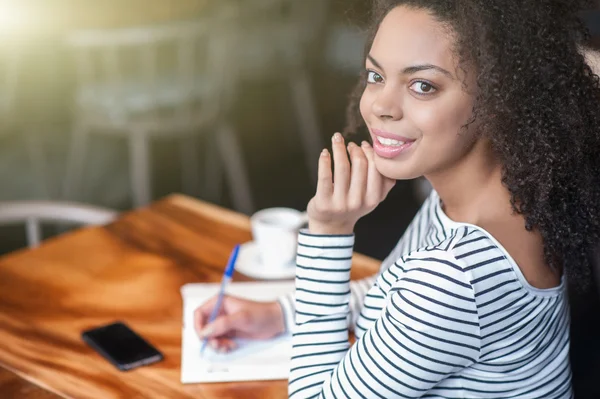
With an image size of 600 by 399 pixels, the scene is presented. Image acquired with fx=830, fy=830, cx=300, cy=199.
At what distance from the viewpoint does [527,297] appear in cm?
95

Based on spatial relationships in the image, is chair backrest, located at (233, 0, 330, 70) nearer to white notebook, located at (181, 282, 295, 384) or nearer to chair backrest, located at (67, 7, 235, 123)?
chair backrest, located at (67, 7, 235, 123)

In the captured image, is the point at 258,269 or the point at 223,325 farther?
the point at 258,269

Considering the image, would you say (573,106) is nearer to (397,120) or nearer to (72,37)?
(397,120)

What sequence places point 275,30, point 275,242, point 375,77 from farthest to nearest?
point 275,30
point 275,242
point 375,77

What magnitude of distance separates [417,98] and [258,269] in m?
0.55

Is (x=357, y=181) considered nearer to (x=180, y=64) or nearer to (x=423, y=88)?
(x=423, y=88)

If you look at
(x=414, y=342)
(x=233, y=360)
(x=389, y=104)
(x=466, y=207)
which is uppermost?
(x=389, y=104)

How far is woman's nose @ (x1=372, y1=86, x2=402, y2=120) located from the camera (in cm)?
96

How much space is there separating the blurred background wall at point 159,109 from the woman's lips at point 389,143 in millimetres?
1704

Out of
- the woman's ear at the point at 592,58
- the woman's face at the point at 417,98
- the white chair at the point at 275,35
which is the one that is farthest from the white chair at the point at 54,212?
the white chair at the point at 275,35

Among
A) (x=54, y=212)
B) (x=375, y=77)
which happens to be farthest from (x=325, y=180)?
(x=54, y=212)

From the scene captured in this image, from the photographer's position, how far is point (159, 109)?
271cm

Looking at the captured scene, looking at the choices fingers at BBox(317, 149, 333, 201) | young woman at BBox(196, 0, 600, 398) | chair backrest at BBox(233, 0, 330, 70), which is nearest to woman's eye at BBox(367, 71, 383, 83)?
young woman at BBox(196, 0, 600, 398)

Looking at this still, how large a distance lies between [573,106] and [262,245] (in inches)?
24.5
